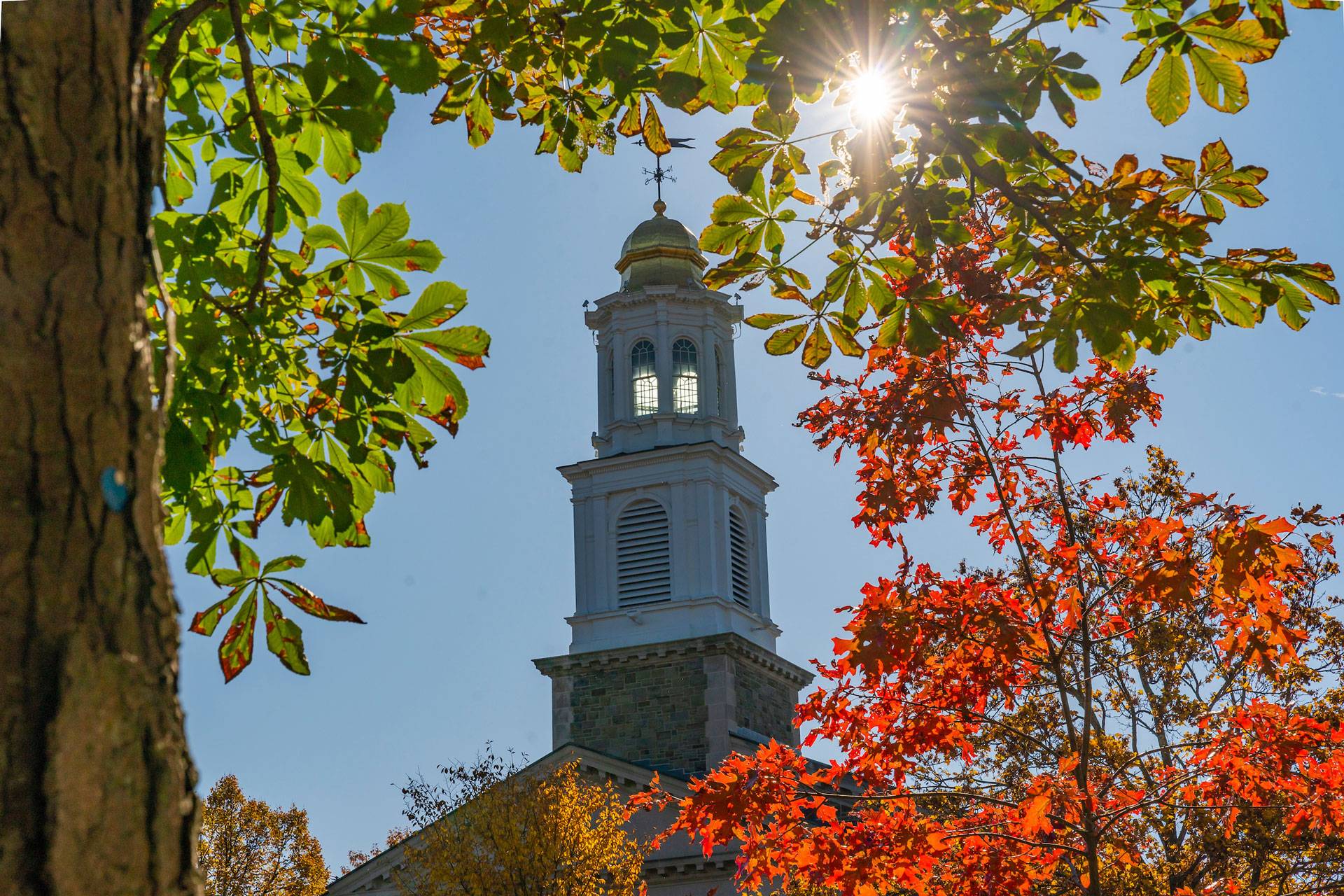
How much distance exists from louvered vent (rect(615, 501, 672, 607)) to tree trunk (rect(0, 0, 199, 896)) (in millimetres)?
33499

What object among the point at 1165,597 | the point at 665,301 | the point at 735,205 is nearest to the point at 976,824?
the point at 1165,597

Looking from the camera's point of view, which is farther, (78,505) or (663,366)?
(663,366)

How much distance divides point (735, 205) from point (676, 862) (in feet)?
87.8

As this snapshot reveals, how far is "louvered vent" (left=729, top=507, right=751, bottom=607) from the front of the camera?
Answer: 36281 mm

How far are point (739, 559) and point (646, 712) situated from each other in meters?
5.09

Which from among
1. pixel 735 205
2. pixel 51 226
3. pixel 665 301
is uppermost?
pixel 665 301

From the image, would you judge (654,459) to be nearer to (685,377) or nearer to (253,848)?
(685,377)

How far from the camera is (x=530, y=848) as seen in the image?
85.8 ft

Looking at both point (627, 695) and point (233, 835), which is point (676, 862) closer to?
point (627, 695)

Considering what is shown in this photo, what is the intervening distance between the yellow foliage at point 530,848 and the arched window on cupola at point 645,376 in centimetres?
1208

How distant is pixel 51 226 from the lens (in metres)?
1.86

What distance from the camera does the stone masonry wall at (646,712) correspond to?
3391cm

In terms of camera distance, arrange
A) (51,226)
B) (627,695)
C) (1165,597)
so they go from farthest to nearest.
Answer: (627,695)
(1165,597)
(51,226)

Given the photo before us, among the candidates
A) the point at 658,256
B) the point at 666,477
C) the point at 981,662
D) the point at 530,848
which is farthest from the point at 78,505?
the point at 658,256
